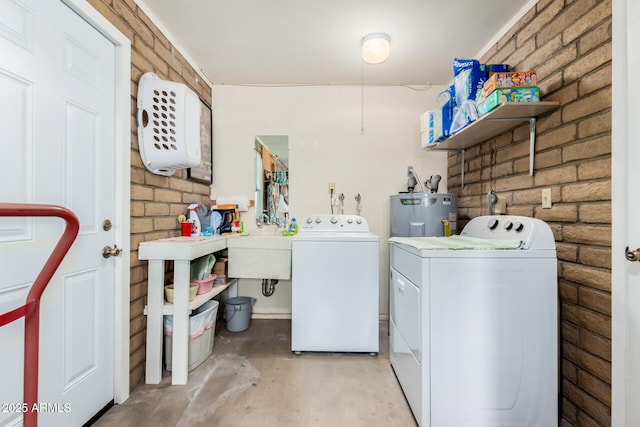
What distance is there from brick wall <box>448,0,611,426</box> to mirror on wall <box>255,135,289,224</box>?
6.58ft

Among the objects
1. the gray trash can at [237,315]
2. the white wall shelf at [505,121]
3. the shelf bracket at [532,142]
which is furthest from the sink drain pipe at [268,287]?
the shelf bracket at [532,142]

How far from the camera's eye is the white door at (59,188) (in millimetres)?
1052

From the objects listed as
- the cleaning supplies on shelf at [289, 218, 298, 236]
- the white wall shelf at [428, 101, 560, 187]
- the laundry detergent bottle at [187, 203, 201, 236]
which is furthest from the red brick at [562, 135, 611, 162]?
the laundry detergent bottle at [187, 203, 201, 236]

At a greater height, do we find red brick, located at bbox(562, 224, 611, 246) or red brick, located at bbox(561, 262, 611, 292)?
red brick, located at bbox(562, 224, 611, 246)

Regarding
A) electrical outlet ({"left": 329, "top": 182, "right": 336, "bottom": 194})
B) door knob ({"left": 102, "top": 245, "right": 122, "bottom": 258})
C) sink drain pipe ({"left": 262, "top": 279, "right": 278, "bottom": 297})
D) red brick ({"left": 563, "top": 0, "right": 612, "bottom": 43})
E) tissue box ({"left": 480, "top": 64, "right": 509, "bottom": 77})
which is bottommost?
sink drain pipe ({"left": 262, "top": 279, "right": 278, "bottom": 297})

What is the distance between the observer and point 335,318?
2.06 meters

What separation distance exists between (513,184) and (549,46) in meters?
0.80

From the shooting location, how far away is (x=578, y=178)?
1.34m

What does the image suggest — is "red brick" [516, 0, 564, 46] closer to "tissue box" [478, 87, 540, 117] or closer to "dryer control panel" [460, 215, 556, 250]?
"tissue box" [478, 87, 540, 117]

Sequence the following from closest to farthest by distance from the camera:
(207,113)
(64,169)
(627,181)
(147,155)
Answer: (627,181) < (64,169) < (147,155) < (207,113)

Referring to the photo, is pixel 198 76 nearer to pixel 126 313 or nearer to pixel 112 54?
pixel 112 54

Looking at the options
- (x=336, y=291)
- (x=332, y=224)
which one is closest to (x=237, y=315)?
(x=336, y=291)

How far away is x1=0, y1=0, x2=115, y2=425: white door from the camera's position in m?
1.05

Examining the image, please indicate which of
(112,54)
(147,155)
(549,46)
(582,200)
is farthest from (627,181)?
(112,54)
